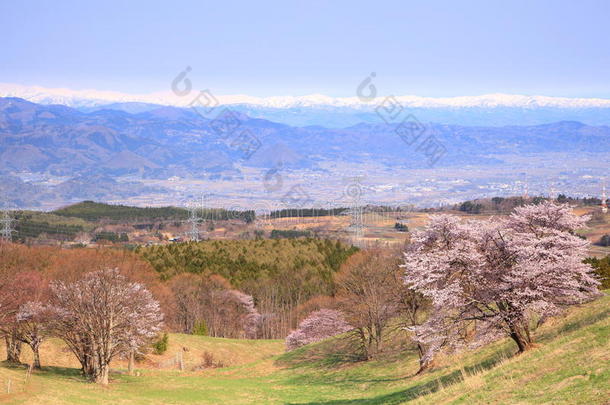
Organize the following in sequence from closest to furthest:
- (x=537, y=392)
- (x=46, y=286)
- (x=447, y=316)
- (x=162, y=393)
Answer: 1. (x=537, y=392)
2. (x=447, y=316)
3. (x=162, y=393)
4. (x=46, y=286)

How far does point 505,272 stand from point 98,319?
2605 cm

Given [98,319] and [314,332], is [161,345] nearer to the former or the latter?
[314,332]

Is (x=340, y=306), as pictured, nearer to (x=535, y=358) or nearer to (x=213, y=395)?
(x=213, y=395)

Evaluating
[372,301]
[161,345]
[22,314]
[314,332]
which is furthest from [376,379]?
[161,345]

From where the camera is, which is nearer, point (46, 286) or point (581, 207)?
point (46, 286)

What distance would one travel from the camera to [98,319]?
40.8m

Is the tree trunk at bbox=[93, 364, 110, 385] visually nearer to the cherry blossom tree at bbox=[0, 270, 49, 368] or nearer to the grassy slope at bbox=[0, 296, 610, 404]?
the grassy slope at bbox=[0, 296, 610, 404]

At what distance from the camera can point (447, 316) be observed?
30797 millimetres

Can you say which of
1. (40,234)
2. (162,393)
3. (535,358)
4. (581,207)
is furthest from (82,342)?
(581,207)

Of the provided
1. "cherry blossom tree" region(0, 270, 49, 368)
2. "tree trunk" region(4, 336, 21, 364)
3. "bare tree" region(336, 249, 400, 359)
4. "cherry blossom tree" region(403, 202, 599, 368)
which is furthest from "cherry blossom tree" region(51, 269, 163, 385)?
"cherry blossom tree" region(403, 202, 599, 368)

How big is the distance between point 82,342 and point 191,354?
72.5 ft

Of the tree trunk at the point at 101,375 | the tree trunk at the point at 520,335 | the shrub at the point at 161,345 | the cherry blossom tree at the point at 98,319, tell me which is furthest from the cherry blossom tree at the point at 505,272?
the shrub at the point at 161,345

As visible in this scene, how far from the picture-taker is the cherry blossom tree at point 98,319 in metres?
40.8

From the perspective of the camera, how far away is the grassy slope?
2269 cm
